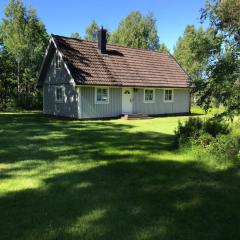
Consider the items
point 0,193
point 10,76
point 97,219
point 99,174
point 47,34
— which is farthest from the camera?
point 47,34

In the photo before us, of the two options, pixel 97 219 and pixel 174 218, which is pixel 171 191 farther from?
pixel 97 219

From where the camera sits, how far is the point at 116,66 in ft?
85.0

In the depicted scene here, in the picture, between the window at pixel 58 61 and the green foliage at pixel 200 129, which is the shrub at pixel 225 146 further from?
the window at pixel 58 61

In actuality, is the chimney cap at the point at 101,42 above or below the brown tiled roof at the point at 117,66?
above

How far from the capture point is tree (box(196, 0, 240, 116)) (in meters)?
9.33

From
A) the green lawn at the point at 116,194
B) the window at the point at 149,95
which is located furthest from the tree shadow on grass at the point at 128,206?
the window at the point at 149,95

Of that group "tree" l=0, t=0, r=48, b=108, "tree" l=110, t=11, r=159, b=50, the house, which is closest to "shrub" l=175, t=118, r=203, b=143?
the house

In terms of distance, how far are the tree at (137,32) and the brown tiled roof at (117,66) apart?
28879 millimetres

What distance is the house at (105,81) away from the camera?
933 inches

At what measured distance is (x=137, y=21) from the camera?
61.5 m

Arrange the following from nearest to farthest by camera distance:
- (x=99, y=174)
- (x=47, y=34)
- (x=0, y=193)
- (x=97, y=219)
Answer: (x=97, y=219), (x=0, y=193), (x=99, y=174), (x=47, y=34)

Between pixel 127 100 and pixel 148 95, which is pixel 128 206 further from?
pixel 148 95

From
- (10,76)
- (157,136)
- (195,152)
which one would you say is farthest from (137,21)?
(195,152)

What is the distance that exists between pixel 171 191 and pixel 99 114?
58.1 feet
